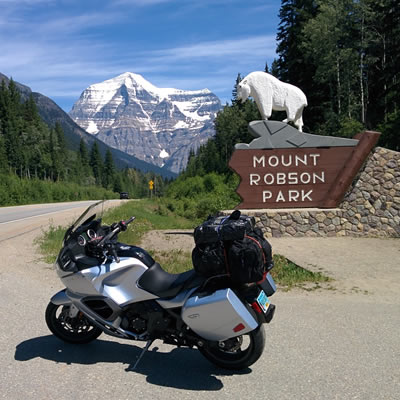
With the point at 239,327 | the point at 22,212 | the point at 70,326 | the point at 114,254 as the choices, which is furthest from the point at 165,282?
the point at 22,212

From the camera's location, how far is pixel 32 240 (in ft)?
39.5

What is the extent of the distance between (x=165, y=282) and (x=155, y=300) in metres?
0.20

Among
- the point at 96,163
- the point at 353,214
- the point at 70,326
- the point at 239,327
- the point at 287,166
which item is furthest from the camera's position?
the point at 96,163

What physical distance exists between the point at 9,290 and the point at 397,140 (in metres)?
23.9

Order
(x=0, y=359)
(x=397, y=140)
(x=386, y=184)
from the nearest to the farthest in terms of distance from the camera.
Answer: (x=0, y=359), (x=386, y=184), (x=397, y=140)

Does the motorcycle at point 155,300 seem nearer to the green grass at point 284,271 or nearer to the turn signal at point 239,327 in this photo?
the turn signal at point 239,327

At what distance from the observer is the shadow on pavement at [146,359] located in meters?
3.81

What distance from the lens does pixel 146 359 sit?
4.25 m

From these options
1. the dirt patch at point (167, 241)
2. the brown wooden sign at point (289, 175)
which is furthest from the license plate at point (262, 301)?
the brown wooden sign at point (289, 175)

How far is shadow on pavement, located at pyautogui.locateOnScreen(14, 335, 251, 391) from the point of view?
3.81 metres

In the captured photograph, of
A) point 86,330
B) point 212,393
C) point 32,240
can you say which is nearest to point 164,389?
point 212,393

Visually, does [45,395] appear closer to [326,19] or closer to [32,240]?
[32,240]

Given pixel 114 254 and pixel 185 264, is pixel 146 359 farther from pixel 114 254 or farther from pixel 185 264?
pixel 185 264

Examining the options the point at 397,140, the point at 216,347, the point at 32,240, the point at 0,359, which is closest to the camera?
the point at 216,347
